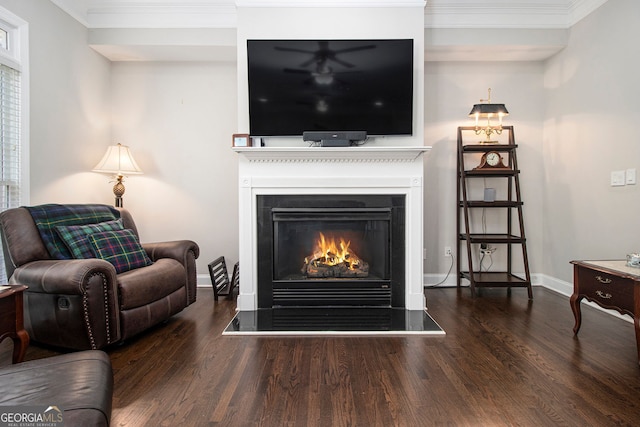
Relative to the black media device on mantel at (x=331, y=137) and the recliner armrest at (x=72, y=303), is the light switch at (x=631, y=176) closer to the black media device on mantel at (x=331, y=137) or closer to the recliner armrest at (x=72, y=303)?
the black media device on mantel at (x=331, y=137)

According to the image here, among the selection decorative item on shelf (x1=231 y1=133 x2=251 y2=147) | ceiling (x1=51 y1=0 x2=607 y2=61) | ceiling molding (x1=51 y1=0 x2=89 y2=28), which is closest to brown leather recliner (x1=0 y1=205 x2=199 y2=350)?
decorative item on shelf (x1=231 y1=133 x2=251 y2=147)

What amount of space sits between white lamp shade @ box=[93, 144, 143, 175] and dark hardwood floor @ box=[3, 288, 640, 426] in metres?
1.60

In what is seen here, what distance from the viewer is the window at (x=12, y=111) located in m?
2.50

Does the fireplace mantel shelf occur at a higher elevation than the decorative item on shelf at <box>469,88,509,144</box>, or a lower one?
lower

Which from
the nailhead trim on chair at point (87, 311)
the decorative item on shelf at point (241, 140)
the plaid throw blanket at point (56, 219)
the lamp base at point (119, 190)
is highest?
the decorative item on shelf at point (241, 140)

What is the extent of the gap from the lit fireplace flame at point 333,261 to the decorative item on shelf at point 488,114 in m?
1.82

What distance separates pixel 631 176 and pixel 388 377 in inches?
97.9

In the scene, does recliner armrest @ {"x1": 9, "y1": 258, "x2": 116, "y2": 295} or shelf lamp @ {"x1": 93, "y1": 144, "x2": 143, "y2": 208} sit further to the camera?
shelf lamp @ {"x1": 93, "y1": 144, "x2": 143, "y2": 208}

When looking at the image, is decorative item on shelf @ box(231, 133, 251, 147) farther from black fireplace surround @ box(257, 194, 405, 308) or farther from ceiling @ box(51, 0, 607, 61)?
ceiling @ box(51, 0, 607, 61)

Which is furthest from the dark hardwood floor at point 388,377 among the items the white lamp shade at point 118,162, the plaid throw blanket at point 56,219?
the white lamp shade at point 118,162

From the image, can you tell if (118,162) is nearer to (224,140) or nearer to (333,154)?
(224,140)

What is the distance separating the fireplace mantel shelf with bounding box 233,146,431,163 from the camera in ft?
8.99

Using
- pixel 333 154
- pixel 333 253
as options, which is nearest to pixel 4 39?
pixel 333 154

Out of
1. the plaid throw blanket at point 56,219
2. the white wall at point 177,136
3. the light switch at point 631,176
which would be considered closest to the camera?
the plaid throw blanket at point 56,219
